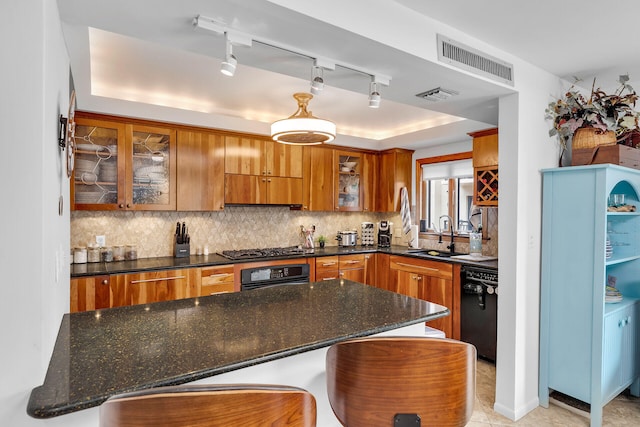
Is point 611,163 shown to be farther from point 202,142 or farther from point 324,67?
point 202,142

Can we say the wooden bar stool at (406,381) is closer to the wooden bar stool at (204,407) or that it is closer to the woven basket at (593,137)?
the wooden bar stool at (204,407)

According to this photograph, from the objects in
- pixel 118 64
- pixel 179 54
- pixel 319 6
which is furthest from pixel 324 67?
pixel 118 64

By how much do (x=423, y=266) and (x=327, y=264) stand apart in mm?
1064

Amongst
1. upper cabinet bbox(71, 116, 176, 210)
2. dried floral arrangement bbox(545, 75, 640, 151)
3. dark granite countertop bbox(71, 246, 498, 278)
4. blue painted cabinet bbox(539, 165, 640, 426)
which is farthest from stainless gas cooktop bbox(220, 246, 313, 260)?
dried floral arrangement bbox(545, 75, 640, 151)

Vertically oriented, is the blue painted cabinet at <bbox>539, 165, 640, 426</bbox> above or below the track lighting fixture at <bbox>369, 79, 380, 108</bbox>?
below

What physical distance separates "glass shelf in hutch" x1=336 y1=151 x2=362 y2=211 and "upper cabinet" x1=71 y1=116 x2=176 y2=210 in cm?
205

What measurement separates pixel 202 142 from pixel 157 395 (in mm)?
3302

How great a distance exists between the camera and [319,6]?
1520 mm

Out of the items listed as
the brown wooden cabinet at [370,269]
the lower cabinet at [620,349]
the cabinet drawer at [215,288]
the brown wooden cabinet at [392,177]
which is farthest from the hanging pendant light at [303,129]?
the lower cabinet at [620,349]

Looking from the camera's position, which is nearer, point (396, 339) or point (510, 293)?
point (396, 339)

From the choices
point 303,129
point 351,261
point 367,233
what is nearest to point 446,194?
point 367,233

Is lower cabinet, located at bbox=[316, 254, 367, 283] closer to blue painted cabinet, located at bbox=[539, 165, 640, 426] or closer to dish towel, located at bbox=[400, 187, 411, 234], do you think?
dish towel, located at bbox=[400, 187, 411, 234]

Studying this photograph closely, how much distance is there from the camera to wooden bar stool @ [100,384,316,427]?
2.23 feet

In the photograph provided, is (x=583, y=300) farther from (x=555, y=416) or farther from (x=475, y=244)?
(x=475, y=244)
